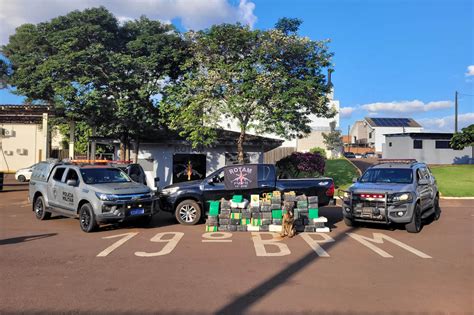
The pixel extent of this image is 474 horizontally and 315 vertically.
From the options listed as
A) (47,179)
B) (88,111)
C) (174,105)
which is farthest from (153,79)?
(47,179)

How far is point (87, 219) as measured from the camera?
10656 mm

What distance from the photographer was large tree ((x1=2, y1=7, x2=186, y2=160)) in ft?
57.0

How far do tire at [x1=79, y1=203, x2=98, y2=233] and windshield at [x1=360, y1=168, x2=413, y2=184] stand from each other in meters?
7.69

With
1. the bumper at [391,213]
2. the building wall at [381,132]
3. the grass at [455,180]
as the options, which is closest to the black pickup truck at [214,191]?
the bumper at [391,213]

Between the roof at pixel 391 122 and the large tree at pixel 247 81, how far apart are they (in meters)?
58.9

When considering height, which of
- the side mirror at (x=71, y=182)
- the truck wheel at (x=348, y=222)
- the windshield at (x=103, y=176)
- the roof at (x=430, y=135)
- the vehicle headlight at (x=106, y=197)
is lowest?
the truck wheel at (x=348, y=222)

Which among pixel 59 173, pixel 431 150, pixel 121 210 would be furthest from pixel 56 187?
pixel 431 150

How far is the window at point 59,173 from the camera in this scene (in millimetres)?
12155

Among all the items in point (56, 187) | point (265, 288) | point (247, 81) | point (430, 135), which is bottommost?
point (265, 288)

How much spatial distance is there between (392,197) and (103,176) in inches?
317

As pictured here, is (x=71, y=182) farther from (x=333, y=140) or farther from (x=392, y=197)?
(x=333, y=140)

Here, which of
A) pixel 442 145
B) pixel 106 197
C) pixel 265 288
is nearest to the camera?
pixel 265 288

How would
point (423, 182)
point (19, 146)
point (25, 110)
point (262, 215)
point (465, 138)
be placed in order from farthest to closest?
point (19, 146)
point (465, 138)
point (25, 110)
point (423, 182)
point (262, 215)

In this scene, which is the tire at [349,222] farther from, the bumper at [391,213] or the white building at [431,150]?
the white building at [431,150]
